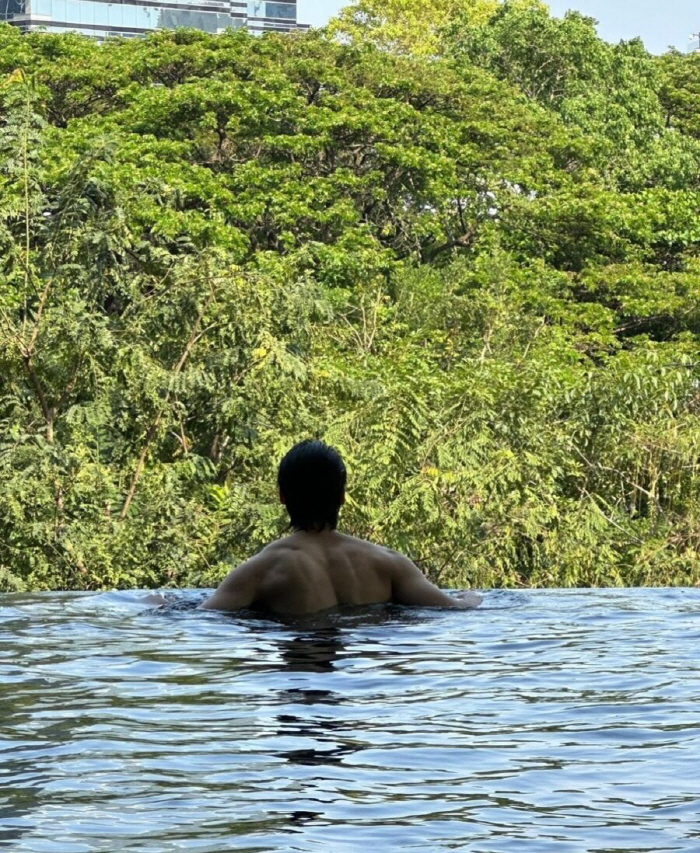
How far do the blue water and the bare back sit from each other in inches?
3.8

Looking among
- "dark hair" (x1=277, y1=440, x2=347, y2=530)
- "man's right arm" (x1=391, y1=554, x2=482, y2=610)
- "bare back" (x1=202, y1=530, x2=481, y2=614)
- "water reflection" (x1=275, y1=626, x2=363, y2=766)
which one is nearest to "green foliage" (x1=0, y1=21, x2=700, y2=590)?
"man's right arm" (x1=391, y1=554, x2=482, y2=610)

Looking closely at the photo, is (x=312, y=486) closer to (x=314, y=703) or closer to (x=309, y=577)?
(x=309, y=577)

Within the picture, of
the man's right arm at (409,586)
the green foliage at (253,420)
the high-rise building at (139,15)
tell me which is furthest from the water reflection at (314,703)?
the high-rise building at (139,15)

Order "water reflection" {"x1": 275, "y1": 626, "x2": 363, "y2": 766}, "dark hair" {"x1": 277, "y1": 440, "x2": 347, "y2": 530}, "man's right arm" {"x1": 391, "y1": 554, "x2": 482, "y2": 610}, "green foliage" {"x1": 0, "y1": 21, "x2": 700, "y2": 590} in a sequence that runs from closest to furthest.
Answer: "water reflection" {"x1": 275, "y1": 626, "x2": 363, "y2": 766} → "dark hair" {"x1": 277, "y1": 440, "x2": 347, "y2": 530} → "man's right arm" {"x1": 391, "y1": 554, "x2": 482, "y2": 610} → "green foliage" {"x1": 0, "y1": 21, "x2": 700, "y2": 590}

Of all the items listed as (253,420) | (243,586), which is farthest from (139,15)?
(243,586)

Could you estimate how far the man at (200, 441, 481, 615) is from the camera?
7117 mm

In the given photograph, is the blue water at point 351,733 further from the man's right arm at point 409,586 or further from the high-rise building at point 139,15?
the high-rise building at point 139,15

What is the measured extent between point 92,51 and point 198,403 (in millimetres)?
21608

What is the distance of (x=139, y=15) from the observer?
5113 inches

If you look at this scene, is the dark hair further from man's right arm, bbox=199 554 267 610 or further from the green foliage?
the green foliage

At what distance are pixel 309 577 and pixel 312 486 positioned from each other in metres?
0.39

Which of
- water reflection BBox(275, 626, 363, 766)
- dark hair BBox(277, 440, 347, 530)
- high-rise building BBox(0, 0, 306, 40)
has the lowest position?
water reflection BBox(275, 626, 363, 766)

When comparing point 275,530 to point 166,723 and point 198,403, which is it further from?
point 166,723

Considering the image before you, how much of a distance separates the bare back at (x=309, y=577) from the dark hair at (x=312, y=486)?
8 cm
